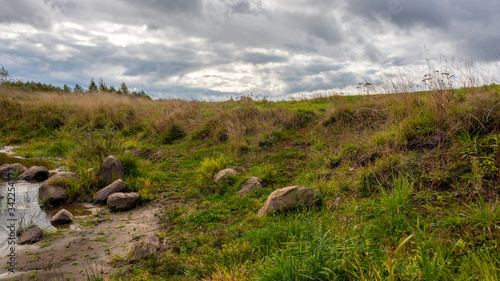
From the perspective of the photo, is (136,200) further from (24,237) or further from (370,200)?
(370,200)

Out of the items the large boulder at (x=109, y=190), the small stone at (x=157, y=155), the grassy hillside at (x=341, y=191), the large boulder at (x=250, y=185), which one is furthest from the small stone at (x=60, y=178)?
the large boulder at (x=250, y=185)

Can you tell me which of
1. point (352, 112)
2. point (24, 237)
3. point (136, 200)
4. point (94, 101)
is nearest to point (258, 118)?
point (352, 112)

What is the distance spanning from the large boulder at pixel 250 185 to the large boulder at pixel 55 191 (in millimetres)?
4013

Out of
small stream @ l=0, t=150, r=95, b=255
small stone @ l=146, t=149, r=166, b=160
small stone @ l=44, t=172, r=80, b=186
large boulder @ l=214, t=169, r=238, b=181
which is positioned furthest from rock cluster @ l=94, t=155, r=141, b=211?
small stone @ l=146, t=149, r=166, b=160

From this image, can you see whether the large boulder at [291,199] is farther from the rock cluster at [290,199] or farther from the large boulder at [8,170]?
the large boulder at [8,170]

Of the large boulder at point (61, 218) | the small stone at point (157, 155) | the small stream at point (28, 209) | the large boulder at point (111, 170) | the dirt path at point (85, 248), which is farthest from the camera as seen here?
the small stone at point (157, 155)

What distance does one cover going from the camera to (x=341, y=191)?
4531mm

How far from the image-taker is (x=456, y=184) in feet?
11.8

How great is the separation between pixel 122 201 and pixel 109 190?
718mm

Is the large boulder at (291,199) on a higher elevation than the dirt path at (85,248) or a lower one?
higher

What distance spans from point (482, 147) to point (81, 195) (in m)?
7.66

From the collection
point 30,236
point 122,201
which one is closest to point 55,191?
point 122,201

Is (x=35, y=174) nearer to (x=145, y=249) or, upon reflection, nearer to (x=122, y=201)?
(x=122, y=201)

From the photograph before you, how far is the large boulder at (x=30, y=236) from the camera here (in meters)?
4.25
